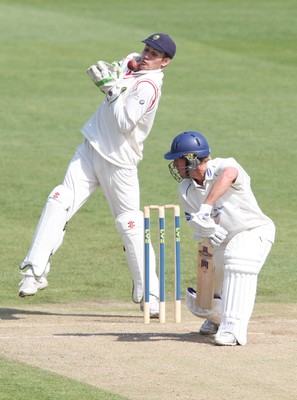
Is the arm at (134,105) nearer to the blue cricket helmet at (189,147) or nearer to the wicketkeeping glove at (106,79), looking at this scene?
the wicketkeeping glove at (106,79)

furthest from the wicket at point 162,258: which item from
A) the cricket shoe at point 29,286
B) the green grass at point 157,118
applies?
the green grass at point 157,118

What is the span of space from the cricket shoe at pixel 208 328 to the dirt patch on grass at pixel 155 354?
0.19 ft

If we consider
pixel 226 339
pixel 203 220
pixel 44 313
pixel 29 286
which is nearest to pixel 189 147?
pixel 203 220

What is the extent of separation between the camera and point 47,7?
114ft

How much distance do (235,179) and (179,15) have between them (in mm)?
23685

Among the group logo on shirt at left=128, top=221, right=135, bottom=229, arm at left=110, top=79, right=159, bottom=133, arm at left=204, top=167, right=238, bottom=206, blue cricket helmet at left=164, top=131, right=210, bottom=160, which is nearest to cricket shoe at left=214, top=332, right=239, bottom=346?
arm at left=204, top=167, right=238, bottom=206

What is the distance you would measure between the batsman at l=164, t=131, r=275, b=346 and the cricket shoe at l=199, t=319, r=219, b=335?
2 cm

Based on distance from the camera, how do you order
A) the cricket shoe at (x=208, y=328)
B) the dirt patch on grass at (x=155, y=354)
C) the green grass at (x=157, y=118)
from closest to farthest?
the dirt patch on grass at (x=155, y=354), the cricket shoe at (x=208, y=328), the green grass at (x=157, y=118)

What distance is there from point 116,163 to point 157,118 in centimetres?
989

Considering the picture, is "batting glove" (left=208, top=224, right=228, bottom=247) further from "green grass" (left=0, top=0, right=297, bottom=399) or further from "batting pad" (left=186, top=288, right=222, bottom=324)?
"green grass" (left=0, top=0, right=297, bottom=399)

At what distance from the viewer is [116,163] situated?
1035cm

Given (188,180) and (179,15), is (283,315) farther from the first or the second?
(179,15)

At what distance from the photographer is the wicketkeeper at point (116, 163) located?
10.2 metres

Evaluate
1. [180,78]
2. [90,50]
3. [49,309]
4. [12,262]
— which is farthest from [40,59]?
[49,309]
